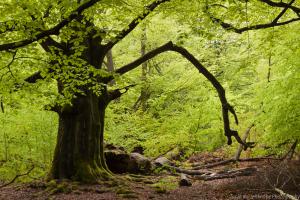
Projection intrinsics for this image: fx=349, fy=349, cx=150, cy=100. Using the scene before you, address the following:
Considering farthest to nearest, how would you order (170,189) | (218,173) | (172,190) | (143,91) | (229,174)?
(143,91) → (218,173) → (229,174) → (170,189) → (172,190)

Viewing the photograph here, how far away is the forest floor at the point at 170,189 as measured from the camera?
8172 millimetres

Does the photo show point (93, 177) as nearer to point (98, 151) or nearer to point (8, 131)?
point (98, 151)

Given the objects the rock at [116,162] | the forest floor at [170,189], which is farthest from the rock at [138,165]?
the forest floor at [170,189]

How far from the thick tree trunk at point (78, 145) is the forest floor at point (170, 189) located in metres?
0.69

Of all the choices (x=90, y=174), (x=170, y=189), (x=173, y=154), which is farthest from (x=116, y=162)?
(x=173, y=154)

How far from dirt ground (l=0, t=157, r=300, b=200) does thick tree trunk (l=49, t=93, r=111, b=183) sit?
71cm

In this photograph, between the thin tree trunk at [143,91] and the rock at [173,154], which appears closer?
the rock at [173,154]

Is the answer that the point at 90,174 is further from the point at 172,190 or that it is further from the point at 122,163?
the point at 122,163

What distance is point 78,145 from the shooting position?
11359 millimetres

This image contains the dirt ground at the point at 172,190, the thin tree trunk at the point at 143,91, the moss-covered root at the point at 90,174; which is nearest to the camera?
the dirt ground at the point at 172,190

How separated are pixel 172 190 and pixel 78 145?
335cm

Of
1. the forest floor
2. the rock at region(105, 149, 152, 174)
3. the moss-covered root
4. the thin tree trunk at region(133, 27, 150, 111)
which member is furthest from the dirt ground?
the thin tree trunk at region(133, 27, 150, 111)

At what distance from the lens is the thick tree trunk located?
11.2 meters

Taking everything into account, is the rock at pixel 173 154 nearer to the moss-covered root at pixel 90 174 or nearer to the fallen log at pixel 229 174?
the fallen log at pixel 229 174
